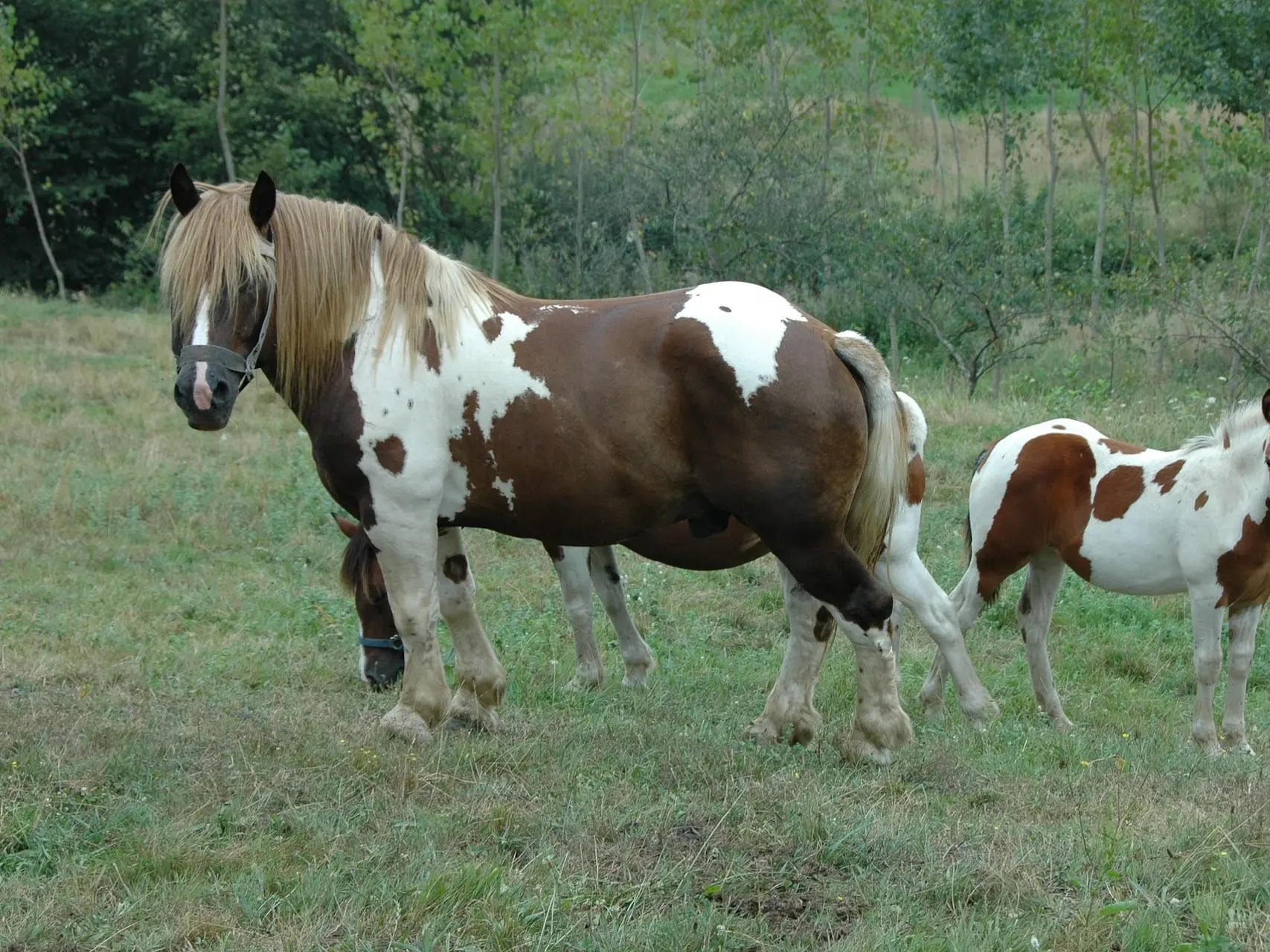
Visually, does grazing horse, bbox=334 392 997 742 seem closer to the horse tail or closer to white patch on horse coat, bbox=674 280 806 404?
the horse tail

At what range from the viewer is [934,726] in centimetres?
632

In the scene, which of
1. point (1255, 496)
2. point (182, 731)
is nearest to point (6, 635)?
point (182, 731)

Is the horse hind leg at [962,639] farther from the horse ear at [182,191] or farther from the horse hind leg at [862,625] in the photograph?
the horse ear at [182,191]

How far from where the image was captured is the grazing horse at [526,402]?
4.89 m

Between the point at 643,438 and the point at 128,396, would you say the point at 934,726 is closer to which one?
the point at 643,438

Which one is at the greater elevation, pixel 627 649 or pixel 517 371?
pixel 517 371

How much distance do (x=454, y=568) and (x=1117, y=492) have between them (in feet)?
11.9

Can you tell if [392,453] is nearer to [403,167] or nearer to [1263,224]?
[1263,224]

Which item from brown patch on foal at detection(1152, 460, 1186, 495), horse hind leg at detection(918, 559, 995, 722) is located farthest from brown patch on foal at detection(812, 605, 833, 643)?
brown patch on foal at detection(1152, 460, 1186, 495)

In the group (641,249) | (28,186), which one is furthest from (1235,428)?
(28,186)

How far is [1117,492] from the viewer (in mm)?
6918

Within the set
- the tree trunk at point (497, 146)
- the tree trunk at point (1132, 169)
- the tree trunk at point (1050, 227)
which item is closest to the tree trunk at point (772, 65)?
the tree trunk at point (1050, 227)

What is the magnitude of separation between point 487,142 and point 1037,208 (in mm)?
13114

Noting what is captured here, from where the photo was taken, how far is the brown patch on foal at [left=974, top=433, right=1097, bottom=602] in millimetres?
7012
